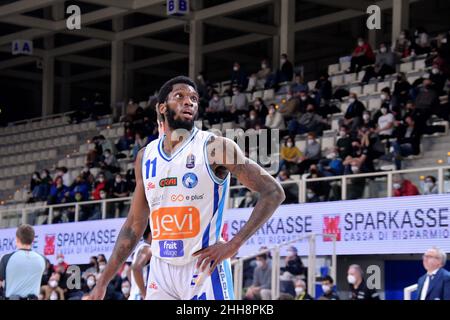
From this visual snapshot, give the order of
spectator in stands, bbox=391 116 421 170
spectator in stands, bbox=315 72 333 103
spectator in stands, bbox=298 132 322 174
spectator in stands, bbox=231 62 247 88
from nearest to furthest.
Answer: spectator in stands, bbox=391 116 421 170
spectator in stands, bbox=298 132 322 174
spectator in stands, bbox=315 72 333 103
spectator in stands, bbox=231 62 247 88

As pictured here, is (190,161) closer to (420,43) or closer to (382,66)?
(382,66)

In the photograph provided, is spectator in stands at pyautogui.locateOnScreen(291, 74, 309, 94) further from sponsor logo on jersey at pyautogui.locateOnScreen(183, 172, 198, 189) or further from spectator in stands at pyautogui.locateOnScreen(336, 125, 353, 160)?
sponsor logo on jersey at pyautogui.locateOnScreen(183, 172, 198, 189)

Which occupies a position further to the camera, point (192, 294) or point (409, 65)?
point (409, 65)

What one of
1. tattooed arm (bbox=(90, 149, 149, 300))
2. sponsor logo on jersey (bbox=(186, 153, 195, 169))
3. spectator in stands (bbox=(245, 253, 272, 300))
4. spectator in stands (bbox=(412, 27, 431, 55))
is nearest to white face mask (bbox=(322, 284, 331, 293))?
spectator in stands (bbox=(245, 253, 272, 300))

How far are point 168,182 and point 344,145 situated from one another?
1315cm

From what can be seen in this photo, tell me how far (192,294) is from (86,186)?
62.2ft

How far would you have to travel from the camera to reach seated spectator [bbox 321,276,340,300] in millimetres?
14218

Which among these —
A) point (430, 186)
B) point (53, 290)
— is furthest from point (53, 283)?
point (430, 186)

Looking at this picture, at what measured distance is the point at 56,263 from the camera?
23.2 m

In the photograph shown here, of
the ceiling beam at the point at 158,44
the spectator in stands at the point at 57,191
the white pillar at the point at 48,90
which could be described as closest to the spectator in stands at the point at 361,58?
the spectator in stands at the point at 57,191

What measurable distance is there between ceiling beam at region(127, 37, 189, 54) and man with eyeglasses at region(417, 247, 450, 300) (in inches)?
1008

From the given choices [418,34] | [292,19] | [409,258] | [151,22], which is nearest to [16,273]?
[409,258]

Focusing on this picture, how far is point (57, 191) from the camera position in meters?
25.8
